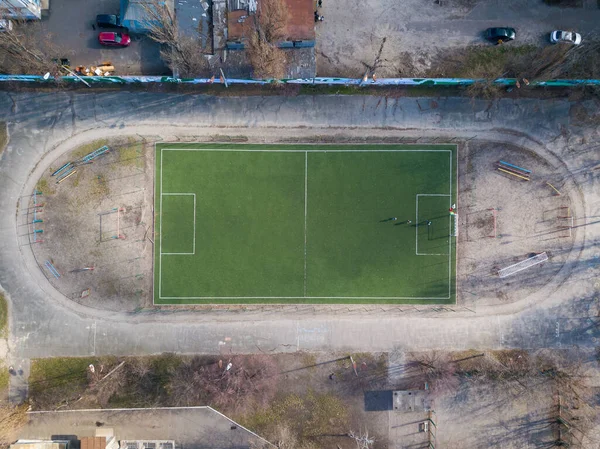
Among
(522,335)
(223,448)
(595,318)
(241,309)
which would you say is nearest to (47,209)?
(241,309)

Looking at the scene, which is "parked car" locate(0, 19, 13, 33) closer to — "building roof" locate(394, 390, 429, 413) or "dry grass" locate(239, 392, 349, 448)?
"dry grass" locate(239, 392, 349, 448)

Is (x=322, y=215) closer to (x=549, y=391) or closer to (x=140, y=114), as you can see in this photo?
(x=140, y=114)

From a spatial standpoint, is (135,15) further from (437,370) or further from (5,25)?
(437,370)

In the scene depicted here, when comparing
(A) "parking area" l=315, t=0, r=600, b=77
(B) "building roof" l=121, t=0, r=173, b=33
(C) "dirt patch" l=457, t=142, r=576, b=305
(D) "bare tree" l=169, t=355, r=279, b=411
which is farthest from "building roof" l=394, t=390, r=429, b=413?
(B) "building roof" l=121, t=0, r=173, b=33

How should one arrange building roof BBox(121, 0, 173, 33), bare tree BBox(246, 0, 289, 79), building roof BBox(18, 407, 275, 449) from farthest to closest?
1. building roof BBox(18, 407, 275, 449)
2. building roof BBox(121, 0, 173, 33)
3. bare tree BBox(246, 0, 289, 79)

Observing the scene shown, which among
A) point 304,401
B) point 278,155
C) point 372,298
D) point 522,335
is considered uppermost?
point 278,155

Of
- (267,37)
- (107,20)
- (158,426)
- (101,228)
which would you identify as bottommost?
(158,426)

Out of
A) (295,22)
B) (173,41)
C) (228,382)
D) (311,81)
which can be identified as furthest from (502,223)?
(173,41)
